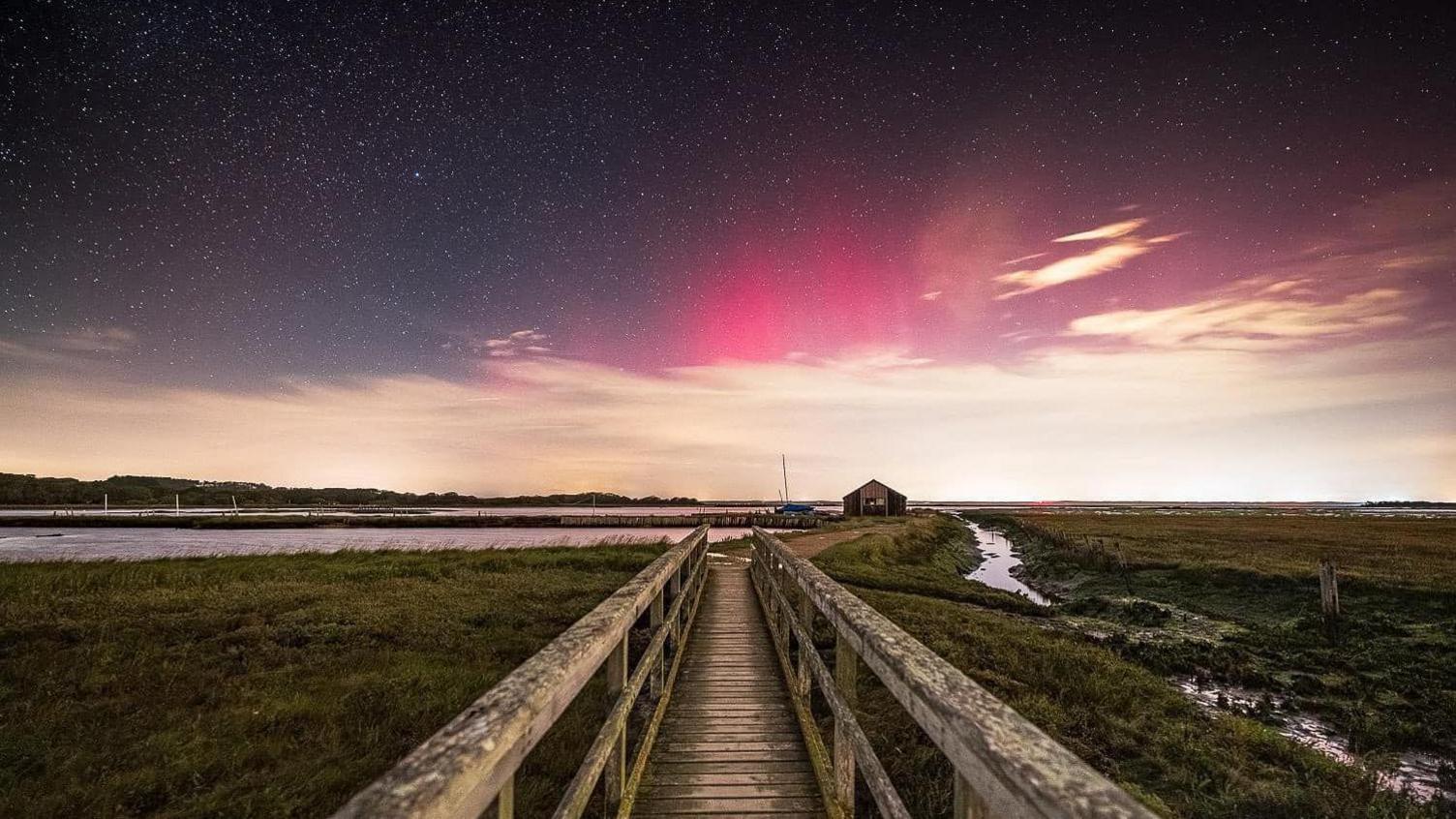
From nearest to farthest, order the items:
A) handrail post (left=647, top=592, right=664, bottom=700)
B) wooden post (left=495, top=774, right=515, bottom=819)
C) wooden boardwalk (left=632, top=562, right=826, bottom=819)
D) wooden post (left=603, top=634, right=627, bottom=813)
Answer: wooden post (left=495, top=774, right=515, bottom=819) → wooden post (left=603, top=634, right=627, bottom=813) → wooden boardwalk (left=632, top=562, right=826, bottom=819) → handrail post (left=647, top=592, right=664, bottom=700)

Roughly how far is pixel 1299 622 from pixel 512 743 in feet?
63.5

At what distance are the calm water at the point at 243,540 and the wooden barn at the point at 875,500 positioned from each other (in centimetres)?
1285

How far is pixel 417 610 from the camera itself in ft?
40.0

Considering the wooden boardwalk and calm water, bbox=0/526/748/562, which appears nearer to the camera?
the wooden boardwalk

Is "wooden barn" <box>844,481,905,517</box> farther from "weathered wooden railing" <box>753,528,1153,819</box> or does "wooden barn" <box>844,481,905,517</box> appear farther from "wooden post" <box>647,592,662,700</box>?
"weathered wooden railing" <box>753,528,1153,819</box>

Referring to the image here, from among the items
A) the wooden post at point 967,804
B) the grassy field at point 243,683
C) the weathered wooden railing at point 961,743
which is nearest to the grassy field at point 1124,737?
the weathered wooden railing at point 961,743

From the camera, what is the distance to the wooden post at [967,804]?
1.49 meters

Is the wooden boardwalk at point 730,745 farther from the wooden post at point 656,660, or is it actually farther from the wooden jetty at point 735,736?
the wooden post at point 656,660

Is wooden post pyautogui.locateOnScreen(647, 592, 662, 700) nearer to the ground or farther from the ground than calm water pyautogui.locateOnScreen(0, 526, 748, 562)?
farther from the ground

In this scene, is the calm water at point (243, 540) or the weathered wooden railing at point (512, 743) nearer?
the weathered wooden railing at point (512, 743)

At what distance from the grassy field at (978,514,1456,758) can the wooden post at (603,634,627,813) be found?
33.1 feet

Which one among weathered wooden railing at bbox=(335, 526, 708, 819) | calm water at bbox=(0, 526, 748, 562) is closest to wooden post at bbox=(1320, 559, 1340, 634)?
weathered wooden railing at bbox=(335, 526, 708, 819)

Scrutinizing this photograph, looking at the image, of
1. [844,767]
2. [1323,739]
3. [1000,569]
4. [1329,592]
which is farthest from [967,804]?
[1000,569]

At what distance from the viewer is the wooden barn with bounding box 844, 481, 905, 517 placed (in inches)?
2490
